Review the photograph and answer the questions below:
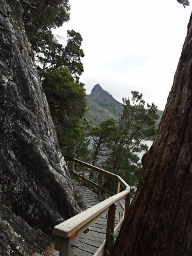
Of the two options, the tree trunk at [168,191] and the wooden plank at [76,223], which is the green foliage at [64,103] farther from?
the tree trunk at [168,191]

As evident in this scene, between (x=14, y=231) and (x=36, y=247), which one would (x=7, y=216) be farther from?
(x=36, y=247)

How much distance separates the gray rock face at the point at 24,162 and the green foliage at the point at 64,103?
437 centimetres

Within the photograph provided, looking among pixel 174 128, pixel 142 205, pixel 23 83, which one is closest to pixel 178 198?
pixel 142 205

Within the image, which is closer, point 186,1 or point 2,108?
point 186,1

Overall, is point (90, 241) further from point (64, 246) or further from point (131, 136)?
point (131, 136)

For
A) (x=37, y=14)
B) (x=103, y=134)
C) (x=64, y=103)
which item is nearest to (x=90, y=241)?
(x=64, y=103)

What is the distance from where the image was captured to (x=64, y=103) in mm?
12445

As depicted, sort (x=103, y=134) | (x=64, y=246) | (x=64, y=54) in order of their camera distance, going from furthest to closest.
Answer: (x=103, y=134) → (x=64, y=54) → (x=64, y=246)

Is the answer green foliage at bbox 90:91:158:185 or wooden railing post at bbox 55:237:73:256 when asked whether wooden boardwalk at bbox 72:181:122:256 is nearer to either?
wooden railing post at bbox 55:237:73:256

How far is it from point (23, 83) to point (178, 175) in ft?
19.7

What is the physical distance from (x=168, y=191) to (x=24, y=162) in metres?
4.80

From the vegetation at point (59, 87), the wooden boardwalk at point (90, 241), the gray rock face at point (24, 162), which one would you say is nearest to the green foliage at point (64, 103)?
the vegetation at point (59, 87)

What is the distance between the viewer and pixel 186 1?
387 centimetres

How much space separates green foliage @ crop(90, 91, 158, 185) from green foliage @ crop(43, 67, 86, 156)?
687 centimetres
